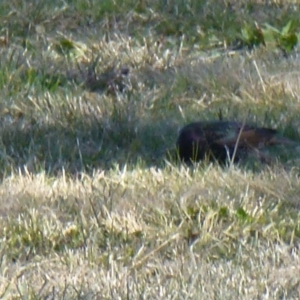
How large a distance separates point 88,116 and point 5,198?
127 centimetres

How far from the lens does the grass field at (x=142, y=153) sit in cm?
367

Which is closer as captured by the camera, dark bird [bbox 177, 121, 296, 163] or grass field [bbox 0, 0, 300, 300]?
grass field [bbox 0, 0, 300, 300]

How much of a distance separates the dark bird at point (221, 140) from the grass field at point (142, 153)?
90mm

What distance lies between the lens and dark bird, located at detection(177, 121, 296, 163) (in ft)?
15.7

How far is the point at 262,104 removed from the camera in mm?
5668

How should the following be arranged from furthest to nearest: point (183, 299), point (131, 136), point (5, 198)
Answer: point (131, 136) → point (5, 198) → point (183, 299)

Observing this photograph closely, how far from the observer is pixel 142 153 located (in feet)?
16.5

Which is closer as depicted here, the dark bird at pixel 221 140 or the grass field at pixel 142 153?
the grass field at pixel 142 153

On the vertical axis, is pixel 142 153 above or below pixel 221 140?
below

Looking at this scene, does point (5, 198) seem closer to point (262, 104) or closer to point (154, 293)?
point (154, 293)

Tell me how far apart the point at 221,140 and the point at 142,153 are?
46 centimetres

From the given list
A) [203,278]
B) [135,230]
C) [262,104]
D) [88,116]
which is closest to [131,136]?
[88,116]

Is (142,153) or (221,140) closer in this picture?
(221,140)

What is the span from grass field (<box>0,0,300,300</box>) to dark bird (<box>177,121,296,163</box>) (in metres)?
0.09
